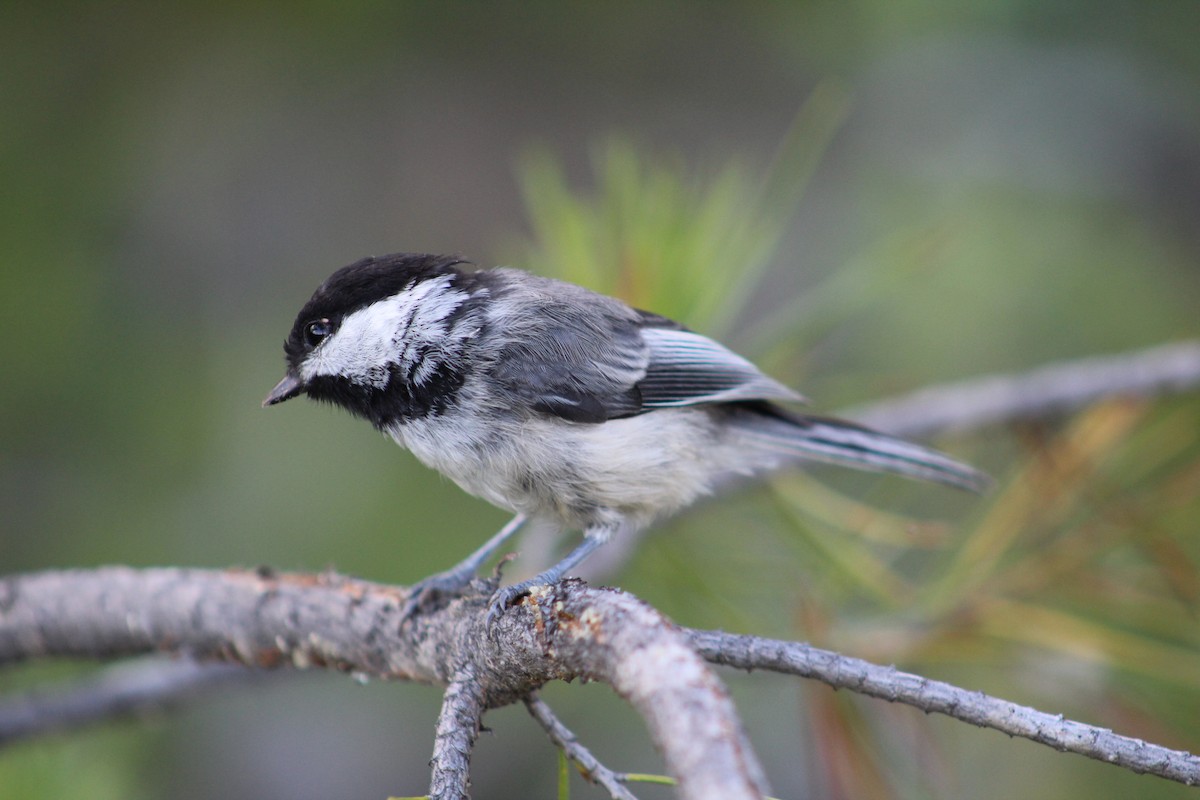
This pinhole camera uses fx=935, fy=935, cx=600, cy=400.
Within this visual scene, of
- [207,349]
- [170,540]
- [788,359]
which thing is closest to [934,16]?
[788,359]

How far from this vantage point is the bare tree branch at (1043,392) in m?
1.35

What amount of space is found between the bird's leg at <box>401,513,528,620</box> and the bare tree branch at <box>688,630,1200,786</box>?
A: 455mm

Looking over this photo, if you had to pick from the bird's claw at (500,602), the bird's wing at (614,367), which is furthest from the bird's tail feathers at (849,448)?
the bird's claw at (500,602)

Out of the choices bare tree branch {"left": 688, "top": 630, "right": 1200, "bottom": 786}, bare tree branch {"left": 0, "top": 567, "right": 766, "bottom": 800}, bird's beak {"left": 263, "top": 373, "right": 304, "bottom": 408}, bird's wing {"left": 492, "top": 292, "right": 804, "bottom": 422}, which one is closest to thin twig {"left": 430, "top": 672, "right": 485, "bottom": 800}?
bare tree branch {"left": 0, "top": 567, "right": 766, "bottom": 800}

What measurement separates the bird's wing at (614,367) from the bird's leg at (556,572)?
0.16 meters

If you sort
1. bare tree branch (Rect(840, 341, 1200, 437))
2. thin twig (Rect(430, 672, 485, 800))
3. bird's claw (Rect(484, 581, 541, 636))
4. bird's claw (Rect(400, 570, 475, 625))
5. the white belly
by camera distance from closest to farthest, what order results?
thin twig (Rect(430, 672, 485, 800)) < bird's claw (Rect(484, 581, 541, 636)) < bird's claw (Rect(400, 570, 475, 625)) < the white belly < bare tree branch (Rect(840, 341, 1200, 437))

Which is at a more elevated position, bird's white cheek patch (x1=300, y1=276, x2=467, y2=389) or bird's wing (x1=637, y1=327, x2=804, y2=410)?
bird's wing (x1=637, y1=327, x2=804, y2=410)

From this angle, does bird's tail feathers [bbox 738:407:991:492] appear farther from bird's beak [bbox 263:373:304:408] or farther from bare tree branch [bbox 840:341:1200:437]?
bird's beak [bbox 263:373:304:408]

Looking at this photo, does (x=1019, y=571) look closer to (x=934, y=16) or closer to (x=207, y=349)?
(x=934, y=16)

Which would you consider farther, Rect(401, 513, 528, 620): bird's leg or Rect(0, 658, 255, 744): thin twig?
Rect(0, 658, 255, 744): thin twig

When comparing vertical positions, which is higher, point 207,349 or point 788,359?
point 788,359

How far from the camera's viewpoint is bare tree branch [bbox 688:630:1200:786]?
2.06 ft

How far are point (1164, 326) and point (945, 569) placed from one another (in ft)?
2.57

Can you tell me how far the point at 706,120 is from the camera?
285cm
